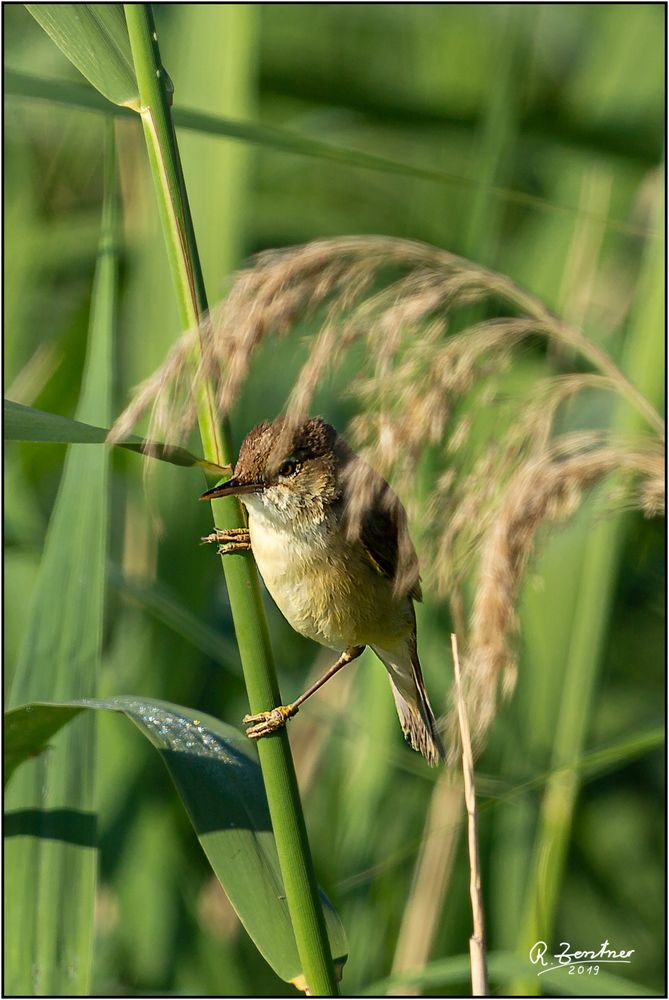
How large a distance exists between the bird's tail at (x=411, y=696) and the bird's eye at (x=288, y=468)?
0.50 meters

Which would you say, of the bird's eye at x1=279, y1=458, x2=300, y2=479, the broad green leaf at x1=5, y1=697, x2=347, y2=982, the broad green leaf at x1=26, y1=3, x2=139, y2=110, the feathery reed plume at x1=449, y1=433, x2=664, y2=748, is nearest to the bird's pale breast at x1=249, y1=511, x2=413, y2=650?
the bird's eye at x1=279, y1=458, x2=300, y2=479

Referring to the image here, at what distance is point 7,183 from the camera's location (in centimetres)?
297

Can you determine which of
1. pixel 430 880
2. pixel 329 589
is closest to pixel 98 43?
pixel 329 589

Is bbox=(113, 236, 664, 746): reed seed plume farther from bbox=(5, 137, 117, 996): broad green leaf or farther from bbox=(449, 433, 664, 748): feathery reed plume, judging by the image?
bbox=(5, 137, 117, 996): broad green leaf

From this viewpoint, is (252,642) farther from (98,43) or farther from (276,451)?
(98,43)

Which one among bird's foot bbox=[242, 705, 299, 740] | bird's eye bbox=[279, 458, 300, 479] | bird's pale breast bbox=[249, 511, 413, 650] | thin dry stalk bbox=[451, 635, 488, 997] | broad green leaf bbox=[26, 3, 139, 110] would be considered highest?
broad green leaf bbox=[26, 3, 139, 110]

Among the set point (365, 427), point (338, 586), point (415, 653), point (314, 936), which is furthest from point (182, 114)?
point (314, 936)

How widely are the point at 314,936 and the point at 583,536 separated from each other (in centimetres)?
156

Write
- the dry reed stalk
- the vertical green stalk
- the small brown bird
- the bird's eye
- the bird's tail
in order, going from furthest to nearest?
the dry reed stalk → the bird's tail → the bird's eye → the small brown bird → the vertical green stalk

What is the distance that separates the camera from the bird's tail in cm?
222

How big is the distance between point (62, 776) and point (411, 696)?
0.86m

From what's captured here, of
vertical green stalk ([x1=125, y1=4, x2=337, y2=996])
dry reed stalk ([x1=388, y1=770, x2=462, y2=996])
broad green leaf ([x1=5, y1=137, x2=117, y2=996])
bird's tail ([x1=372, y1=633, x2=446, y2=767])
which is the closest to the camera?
vertical green stalk ([x1=125, y1=4, x2=337, y2=996])

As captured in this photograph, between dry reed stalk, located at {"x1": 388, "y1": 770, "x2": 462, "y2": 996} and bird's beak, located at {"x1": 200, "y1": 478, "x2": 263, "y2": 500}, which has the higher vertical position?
bird's beak, located at {"x1": 200, "y1": 478, "x2": 263, "y2": 500}

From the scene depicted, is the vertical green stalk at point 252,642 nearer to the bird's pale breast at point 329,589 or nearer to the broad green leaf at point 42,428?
the broad green leaf at point 42,428
